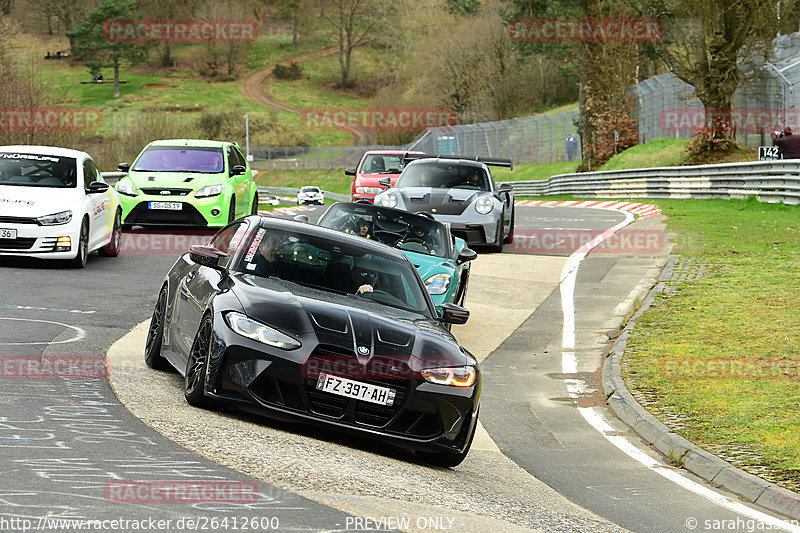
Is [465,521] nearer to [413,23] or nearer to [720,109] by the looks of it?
[720,109]

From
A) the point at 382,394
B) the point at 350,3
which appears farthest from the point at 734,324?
the point at 350,3

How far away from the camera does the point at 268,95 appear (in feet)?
485

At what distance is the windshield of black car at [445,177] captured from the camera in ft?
70.0

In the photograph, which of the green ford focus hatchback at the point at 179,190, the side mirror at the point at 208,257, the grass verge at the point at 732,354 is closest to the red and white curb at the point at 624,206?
the grass verge at the point at 732,354

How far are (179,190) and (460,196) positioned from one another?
16.4ft

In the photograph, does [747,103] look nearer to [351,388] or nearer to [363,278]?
[363,278]

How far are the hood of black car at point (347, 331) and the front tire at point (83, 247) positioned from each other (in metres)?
8.92

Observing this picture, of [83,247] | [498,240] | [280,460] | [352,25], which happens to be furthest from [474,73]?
A: [280,460]

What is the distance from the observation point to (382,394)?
7.31 metres

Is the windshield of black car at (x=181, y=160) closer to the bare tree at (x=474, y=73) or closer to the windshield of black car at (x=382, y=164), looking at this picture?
the windshield of black car at (x=382, y=164)

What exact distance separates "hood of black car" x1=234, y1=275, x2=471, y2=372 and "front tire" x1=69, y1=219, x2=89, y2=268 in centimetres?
892

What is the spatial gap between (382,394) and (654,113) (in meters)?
45.3

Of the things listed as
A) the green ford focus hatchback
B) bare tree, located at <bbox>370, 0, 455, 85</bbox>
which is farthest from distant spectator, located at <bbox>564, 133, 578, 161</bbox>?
bare tree, located at <bbox>370, 0, 455, 85</bbox>

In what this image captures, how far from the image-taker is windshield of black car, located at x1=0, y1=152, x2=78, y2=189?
16.6m
